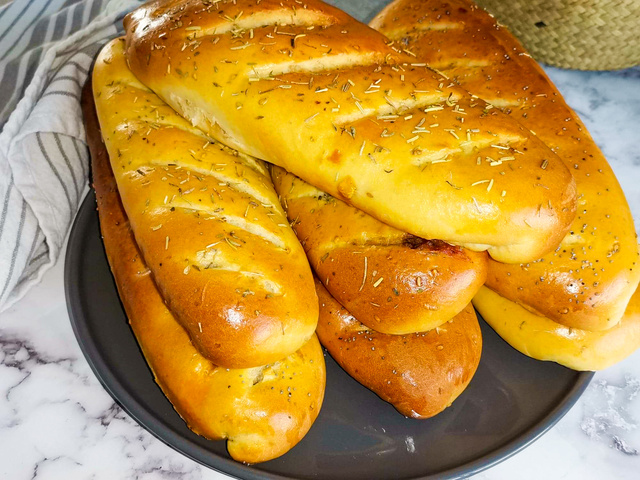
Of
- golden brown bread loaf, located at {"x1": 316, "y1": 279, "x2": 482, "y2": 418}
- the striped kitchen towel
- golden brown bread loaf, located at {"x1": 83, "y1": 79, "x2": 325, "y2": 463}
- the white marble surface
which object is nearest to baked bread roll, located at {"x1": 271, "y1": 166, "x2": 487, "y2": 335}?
Result: golden brown bread loaf, located at {"x1": 316, "y1": 279, "x2": 482, "y2": 418}

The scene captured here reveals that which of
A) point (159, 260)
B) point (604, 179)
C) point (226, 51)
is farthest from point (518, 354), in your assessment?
point (226, 51)

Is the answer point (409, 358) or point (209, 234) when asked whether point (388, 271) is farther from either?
point (209, 234)

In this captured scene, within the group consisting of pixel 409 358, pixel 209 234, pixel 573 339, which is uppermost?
pixel 209 234

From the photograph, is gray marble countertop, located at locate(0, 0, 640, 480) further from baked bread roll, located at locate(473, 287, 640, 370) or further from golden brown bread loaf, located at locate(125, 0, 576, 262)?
golden brown bread loaf, located at locate(125, 0, 576, 262)

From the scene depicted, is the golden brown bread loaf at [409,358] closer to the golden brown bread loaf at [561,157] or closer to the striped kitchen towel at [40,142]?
the golden brown bread loaf at [561,157]

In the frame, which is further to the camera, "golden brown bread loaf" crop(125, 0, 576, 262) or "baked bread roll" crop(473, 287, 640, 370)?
"baked bread roll" crop(473, 287, 640, 370)

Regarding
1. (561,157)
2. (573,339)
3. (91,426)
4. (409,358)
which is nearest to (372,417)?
(409,358)
